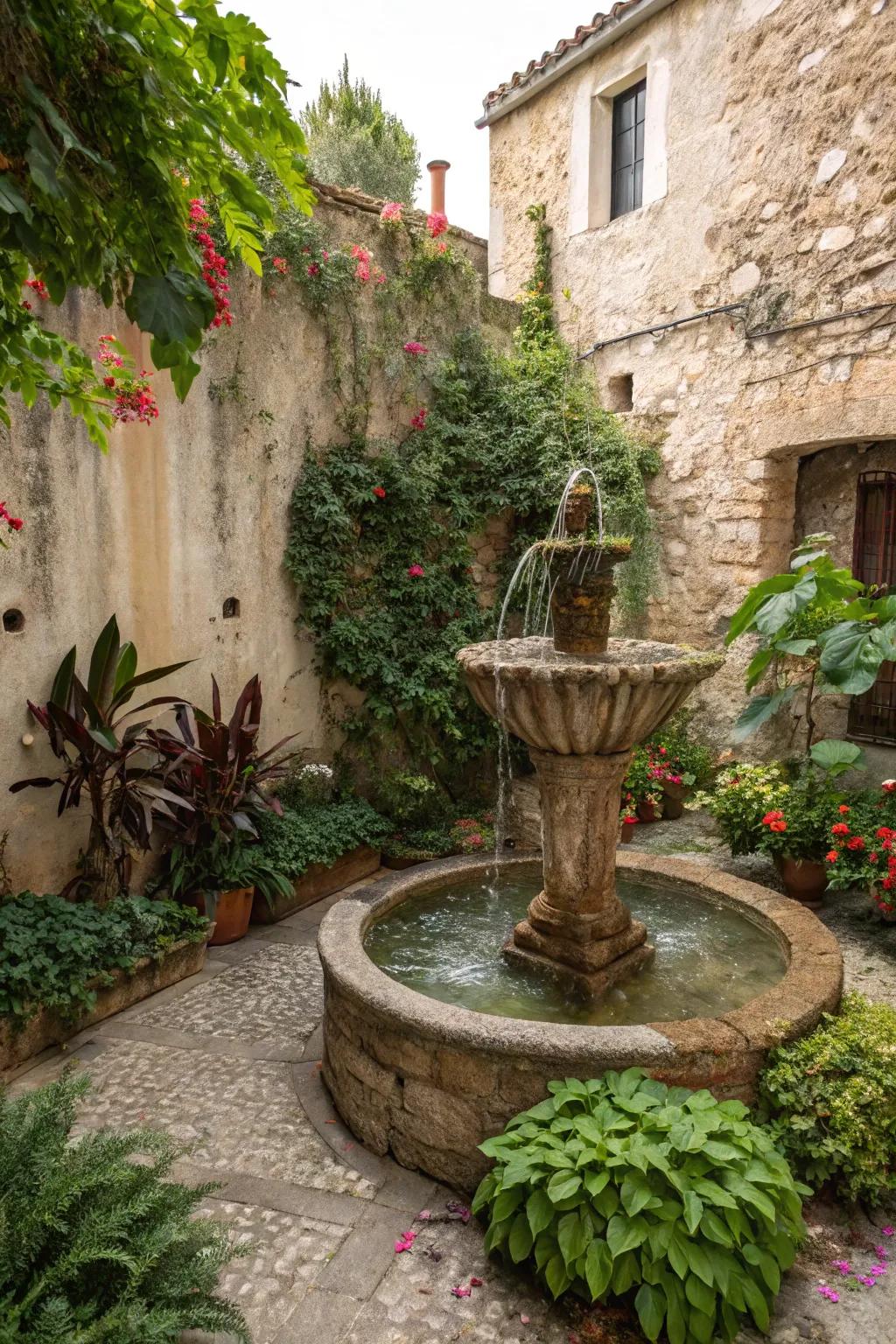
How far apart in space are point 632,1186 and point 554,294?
726cm

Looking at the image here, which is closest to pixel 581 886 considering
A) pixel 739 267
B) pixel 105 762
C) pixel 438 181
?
pixel 105 762

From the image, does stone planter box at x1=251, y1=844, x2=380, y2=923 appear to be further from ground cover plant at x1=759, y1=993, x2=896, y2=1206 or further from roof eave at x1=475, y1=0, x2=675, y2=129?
roof eave at x1=475, y1=0, x2=675, y2=129

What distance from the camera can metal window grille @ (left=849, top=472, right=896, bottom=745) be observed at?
571 cm

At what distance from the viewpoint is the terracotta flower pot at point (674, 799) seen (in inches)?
255

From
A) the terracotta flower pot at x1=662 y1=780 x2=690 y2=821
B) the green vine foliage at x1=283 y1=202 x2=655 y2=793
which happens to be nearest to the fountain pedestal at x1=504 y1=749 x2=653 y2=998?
the green vine foliage at x1=283 y1=202 x2=655 y2=793

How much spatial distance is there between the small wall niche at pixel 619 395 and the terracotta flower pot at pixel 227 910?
4.85m

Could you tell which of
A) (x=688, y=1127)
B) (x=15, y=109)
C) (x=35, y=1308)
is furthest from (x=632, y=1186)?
(x=15, y=109)

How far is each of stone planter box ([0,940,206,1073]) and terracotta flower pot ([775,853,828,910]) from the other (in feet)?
10.9

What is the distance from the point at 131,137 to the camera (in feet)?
4.94

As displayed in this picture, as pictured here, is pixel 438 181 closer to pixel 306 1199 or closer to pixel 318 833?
pixel 318 833

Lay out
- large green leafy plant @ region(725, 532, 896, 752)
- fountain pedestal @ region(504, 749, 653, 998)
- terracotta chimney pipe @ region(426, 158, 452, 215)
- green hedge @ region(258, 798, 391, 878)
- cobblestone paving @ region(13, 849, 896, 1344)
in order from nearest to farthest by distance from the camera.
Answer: cobblestone paving @ region(13, 849, 896, 1344) < fountain pedestal @ region(504, 749, 653, 998) < large green leafy plant @ region(725, 532, 896, 752) < green hedge @ region(258, 798, 391, 878) < terracotta chimney pipe @ region(426, 158, 452, 215)

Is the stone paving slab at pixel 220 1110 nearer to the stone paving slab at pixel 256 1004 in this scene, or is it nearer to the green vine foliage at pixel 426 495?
the stone paving slab at pixel 256 1004

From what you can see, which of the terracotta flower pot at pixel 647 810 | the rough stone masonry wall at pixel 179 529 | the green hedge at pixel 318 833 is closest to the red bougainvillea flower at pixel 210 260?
the rough stone masonry wall at pixel 179 529

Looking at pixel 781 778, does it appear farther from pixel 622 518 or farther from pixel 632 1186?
pixel 632 1186
